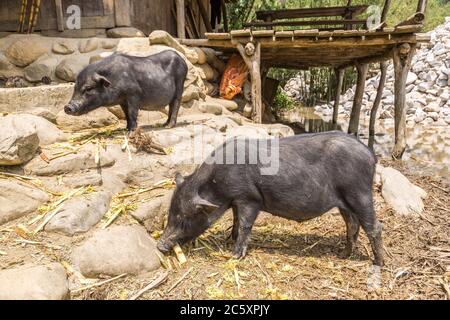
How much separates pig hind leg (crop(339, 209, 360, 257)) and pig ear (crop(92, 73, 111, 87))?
3.19m

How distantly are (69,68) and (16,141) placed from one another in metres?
3.89

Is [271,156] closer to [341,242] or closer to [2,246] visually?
[341,242]

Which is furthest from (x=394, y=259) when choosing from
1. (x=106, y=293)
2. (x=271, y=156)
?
(x=106, y=293)

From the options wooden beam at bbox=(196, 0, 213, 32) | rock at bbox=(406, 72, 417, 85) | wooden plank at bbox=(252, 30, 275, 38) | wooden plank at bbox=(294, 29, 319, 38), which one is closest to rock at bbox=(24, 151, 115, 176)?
wooden plank at bbox=(252, 30, 275, 38)

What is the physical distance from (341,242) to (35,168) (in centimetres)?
335

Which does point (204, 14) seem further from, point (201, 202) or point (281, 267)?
point (281, 267)

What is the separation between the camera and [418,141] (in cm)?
1205

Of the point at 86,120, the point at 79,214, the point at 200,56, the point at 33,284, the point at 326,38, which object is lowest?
the point at 33,284

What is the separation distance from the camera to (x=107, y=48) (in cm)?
832

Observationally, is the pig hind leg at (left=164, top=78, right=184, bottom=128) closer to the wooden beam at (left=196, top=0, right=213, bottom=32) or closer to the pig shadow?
the pig shadow

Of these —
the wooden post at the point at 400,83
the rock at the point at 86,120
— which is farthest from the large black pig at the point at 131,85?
the wooden post at the point at 400,83

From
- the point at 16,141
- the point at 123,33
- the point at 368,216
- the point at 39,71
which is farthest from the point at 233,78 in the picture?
the point at 368,216

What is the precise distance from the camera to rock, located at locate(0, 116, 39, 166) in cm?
416

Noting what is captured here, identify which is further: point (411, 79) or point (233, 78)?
point (411, 79)
